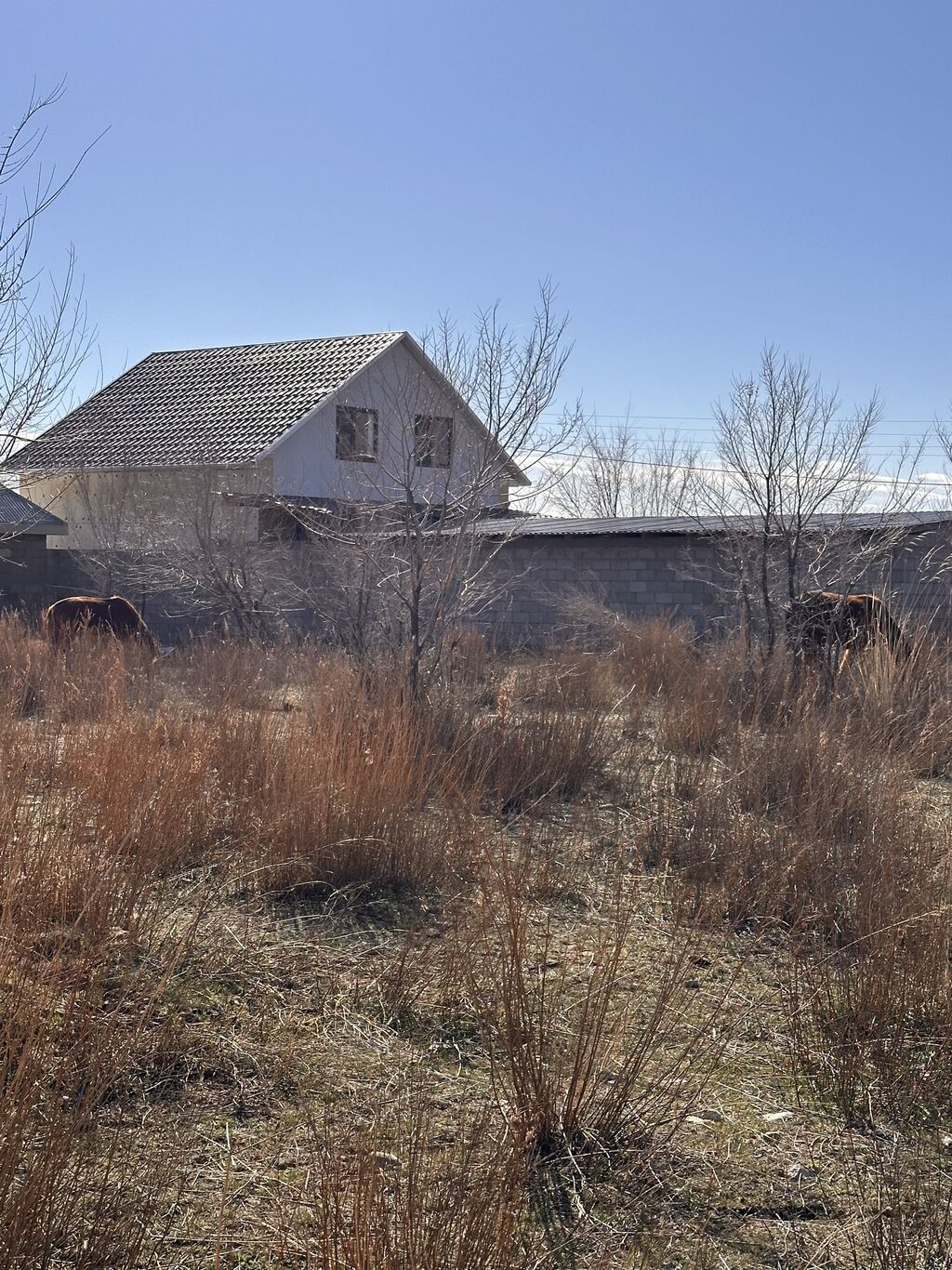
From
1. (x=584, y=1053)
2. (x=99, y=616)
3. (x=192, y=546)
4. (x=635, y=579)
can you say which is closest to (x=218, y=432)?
(x=192, y=546)

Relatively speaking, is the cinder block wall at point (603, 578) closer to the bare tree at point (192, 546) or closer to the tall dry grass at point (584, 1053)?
the bare tree at point (192, 546)

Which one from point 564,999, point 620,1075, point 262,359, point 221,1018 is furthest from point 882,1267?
point 262,359

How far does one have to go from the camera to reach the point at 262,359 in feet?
89.1

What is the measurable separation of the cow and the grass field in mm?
3445

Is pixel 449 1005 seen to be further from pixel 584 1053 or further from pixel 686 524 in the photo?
pixel 686 524

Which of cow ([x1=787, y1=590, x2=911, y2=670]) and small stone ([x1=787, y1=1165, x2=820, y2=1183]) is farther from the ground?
cow ([x1=787, y1=590, x2=911, y2=670])

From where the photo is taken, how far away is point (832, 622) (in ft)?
34.0

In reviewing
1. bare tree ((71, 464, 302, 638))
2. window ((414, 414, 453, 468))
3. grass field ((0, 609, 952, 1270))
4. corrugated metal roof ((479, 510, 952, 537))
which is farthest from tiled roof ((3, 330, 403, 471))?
grass field ((0, 609, 952, 1270))

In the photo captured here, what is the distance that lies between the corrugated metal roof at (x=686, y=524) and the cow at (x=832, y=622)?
3.00ft

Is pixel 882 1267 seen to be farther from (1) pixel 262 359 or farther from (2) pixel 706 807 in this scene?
(1) pixel 262 359

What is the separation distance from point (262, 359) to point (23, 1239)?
26.3 m

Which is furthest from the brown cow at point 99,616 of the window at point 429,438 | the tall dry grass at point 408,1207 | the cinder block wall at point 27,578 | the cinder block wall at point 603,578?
the tall dry grass at point 408,1207

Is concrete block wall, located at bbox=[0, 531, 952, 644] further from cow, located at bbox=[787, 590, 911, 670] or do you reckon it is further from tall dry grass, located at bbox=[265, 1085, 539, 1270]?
tall dry grass, located at bbox=[265, 1085, 539, 1270]

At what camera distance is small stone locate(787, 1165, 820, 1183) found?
2990 mm
